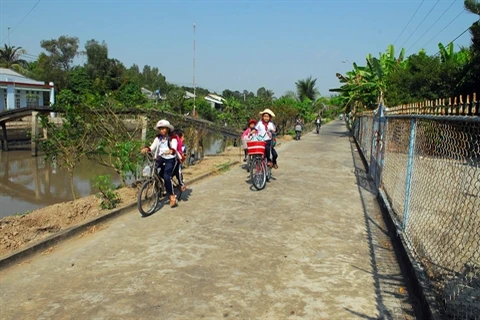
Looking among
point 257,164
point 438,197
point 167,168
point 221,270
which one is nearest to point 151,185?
point 167,168

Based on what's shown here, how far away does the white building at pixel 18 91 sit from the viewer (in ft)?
124

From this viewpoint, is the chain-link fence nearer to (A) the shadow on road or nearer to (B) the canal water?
(A) the shadow on road

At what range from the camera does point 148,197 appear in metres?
6.85

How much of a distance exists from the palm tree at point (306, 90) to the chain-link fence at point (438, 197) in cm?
4532

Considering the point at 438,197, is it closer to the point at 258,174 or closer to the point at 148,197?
the point at 258,174

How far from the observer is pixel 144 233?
585cm

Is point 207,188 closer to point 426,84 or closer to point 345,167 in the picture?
point 345,167

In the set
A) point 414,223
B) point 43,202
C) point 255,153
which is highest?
point 255,153

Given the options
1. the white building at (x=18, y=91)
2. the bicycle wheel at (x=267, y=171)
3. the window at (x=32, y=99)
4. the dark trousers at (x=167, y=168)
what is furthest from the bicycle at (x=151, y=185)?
the window at (x=32, y=99)

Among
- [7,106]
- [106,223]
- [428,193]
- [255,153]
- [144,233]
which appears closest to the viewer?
[144,233]

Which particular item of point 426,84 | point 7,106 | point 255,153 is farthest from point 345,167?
point 7,106

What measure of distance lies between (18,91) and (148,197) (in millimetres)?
40209

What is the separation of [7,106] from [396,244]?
4189cm

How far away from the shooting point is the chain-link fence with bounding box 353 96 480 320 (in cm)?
373
